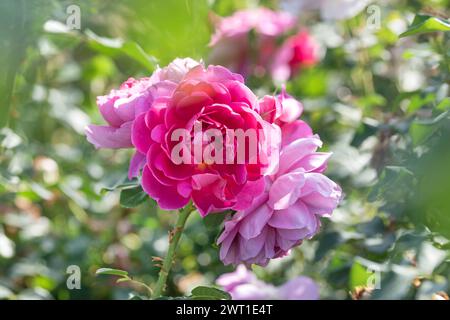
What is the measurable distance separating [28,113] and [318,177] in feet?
4.94

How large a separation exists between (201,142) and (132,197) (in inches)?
9.2

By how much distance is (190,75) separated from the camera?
3.01 feet

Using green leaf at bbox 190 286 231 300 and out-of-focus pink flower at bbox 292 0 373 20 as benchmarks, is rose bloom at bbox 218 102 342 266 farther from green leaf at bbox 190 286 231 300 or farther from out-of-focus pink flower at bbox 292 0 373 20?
out-of-focus pink flower at bbox 292 0 373 20

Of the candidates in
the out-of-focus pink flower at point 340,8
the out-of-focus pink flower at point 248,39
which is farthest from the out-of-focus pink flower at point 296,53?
the out-of-focus pink flower at point 340,8

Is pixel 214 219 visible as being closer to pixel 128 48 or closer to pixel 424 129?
pixel 424 129

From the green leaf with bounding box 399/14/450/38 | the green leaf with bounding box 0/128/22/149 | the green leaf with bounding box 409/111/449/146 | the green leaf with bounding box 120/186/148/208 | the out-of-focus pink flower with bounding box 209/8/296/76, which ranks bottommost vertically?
the green leaf with bounding box 120/186/148/208

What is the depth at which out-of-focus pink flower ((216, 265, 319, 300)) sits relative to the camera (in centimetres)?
139

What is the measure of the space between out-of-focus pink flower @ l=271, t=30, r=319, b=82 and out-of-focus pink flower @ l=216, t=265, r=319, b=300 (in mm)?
816

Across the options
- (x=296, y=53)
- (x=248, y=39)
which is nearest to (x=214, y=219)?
(x=248, y=39)

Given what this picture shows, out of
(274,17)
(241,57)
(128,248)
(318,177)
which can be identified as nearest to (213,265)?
(128,248)

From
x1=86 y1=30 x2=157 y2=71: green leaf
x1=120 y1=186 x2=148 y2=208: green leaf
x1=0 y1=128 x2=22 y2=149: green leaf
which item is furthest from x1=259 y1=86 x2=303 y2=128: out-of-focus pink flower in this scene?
x1=0 y1=128 x2=22 y2=149: green leaf

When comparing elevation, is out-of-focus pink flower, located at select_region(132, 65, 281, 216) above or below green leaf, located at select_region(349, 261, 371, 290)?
above
